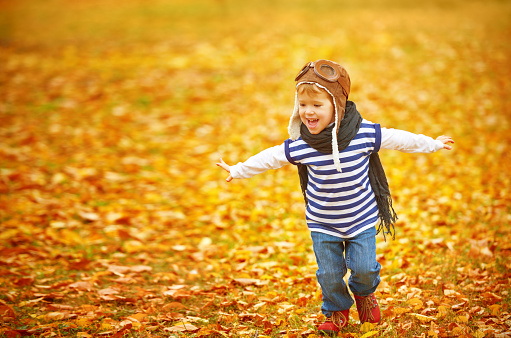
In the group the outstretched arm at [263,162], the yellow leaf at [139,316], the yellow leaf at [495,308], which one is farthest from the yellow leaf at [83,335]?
the yellow leaf at [495,308]

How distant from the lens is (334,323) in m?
3.25

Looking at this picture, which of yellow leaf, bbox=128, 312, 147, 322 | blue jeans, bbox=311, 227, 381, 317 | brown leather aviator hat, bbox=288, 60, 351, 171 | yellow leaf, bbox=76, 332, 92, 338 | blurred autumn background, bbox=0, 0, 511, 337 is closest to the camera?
brown leather aviator hat, bbox=288, 60, 351, 171

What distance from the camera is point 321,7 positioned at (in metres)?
19.5

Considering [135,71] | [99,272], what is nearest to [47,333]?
[99,272]

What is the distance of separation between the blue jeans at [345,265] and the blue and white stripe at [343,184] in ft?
0.22

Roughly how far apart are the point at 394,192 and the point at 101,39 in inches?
444

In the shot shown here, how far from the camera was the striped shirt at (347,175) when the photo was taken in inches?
118

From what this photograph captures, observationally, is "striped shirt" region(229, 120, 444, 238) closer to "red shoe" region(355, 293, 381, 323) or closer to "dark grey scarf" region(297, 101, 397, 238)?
"dark grey scarf" region(297, 101, 397, 238)

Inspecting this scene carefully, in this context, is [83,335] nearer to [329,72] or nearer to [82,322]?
[82,322]

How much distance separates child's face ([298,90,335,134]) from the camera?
2973mm

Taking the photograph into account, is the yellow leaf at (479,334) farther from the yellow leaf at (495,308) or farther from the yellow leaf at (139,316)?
the yellow leaf at (139,316)

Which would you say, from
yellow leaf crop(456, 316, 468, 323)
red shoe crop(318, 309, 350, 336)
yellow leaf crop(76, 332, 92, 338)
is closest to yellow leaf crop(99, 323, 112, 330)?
yellow leaf crop(76, 332, 92, 338)

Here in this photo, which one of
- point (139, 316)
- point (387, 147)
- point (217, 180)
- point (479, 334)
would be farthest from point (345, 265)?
point (217, 180)

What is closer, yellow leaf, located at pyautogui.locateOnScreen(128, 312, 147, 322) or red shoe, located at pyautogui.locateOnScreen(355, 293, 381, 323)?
red shoe, located at pyautogui.locateOnScreen(355, 293, 381, 323)
